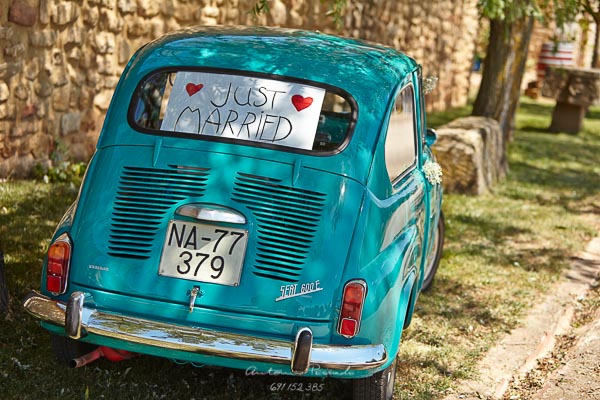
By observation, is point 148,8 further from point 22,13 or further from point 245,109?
point 245,109

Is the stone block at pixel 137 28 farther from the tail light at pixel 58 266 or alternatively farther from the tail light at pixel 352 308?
the tail light at pixel 352 308

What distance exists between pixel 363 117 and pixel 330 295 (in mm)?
896

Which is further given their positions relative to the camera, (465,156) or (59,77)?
(465,156)

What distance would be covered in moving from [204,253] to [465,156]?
6.01 metres

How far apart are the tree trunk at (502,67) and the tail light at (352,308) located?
739 cm

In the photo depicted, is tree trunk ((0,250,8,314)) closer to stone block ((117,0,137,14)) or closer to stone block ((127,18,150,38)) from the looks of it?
stone block ((117,0,137,14))

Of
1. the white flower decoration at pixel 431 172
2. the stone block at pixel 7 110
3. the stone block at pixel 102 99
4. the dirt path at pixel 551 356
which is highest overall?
the white flower decoration at pixel 431 172

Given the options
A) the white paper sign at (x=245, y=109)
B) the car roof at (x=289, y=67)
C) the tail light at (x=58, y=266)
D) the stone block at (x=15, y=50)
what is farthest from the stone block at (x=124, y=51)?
the tail light at (x=58, y=266)

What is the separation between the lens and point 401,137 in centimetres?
477

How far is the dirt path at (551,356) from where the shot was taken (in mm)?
4914

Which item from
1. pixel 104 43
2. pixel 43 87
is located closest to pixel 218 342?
pixel 43 87

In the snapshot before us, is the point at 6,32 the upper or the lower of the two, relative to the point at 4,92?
upper

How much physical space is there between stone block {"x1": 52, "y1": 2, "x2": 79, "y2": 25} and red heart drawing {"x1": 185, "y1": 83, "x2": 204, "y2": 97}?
3.74 m

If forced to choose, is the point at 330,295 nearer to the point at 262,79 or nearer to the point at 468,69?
the point at 262,79
